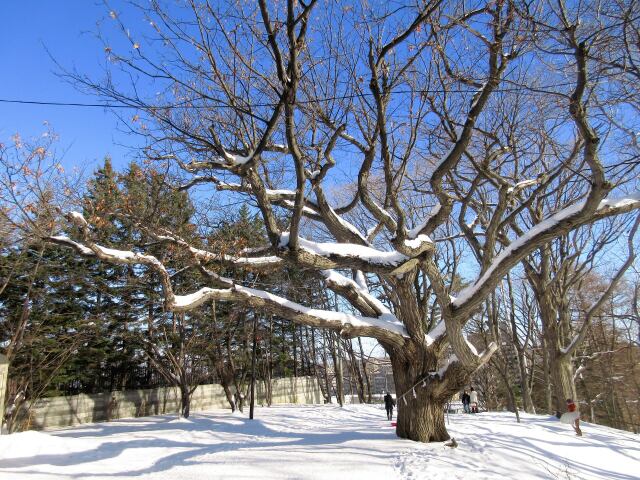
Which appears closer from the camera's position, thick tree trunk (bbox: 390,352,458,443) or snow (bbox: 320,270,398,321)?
thick tree trunk (bbox: 390,352,458,443)

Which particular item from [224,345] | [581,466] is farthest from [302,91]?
[224,345]

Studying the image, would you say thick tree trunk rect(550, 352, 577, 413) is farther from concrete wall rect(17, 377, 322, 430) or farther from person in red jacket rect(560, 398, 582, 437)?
concrete wall rect(17, 377, 322, 430)

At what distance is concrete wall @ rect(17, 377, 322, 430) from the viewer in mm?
15273

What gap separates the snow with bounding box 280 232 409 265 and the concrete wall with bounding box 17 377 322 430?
13.5 metres

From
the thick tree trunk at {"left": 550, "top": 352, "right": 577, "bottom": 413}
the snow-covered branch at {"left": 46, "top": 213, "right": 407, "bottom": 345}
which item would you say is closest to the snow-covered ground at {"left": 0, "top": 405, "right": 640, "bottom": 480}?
the snow-covered branch at {"left": 46, "top": 213, "right": 407, "bottom": 345}

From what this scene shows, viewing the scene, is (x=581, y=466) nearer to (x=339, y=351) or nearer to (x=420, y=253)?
(x=420, y=253)

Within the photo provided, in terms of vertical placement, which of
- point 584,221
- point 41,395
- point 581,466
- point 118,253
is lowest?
point 581,466

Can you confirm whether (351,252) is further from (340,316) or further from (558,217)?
(558,217)

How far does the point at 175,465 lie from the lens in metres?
7.13

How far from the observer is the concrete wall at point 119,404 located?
15.3 meters

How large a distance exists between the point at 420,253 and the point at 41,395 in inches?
584

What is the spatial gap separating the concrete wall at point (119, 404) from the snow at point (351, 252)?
1345 centimetres

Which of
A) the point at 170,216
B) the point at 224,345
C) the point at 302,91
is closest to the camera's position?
the point at 302,91

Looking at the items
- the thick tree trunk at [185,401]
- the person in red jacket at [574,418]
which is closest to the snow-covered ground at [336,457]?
the person in red jacket at [574,418]
